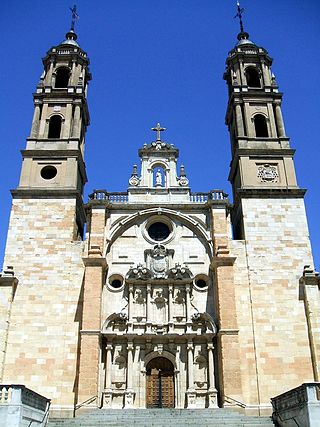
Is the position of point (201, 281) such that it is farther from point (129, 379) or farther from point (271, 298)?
point (129, 379)

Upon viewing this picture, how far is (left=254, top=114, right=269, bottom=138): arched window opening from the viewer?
3228 cm

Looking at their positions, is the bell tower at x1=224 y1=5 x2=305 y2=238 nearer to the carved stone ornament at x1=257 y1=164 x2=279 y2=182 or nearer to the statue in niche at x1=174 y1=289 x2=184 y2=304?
the carved stone ornament at x1=257 y1=164 x2=279 y2=182

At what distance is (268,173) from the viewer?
2952 centimetres

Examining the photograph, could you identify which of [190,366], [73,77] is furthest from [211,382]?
[73,77]

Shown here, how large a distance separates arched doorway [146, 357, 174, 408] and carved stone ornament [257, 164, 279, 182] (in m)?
12.3

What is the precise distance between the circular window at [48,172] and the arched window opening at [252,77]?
15.5 meters

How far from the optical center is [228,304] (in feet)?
79.2

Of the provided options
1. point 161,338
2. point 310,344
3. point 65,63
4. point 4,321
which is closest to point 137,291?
point 161,338

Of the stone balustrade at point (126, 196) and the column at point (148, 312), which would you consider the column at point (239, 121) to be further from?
the column at point (148, 312)

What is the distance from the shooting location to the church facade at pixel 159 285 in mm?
23469

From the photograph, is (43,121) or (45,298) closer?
(45,298)

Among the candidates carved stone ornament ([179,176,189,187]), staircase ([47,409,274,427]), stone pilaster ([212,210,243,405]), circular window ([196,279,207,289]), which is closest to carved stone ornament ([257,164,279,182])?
carved stone ornament ([179,176,189,187])

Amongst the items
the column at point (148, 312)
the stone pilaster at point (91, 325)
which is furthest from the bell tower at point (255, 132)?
the stone pilaster at point (91, 325)

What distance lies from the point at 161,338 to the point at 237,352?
154 inches
